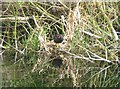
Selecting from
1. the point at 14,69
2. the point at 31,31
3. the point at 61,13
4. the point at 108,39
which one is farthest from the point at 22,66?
the point at 108,39

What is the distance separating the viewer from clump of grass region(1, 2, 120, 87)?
231cm

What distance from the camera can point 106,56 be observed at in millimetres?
2283

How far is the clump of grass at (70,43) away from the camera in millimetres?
2309

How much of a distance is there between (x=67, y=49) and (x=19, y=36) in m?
0.34

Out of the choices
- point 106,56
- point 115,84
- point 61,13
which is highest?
point 61,13

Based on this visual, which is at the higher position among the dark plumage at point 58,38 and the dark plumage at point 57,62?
the dark plumage at point 58,38

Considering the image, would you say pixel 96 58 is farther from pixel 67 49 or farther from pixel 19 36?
pixel 19 36

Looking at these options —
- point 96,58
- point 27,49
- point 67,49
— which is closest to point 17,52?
point 27,49

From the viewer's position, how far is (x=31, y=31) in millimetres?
2404

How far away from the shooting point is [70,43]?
90.7 inches

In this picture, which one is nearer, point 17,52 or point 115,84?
point 115,84

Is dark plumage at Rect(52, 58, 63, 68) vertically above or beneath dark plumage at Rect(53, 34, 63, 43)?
beneath

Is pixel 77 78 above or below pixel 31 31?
below

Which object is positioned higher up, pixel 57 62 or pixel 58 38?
pixel 58 38
